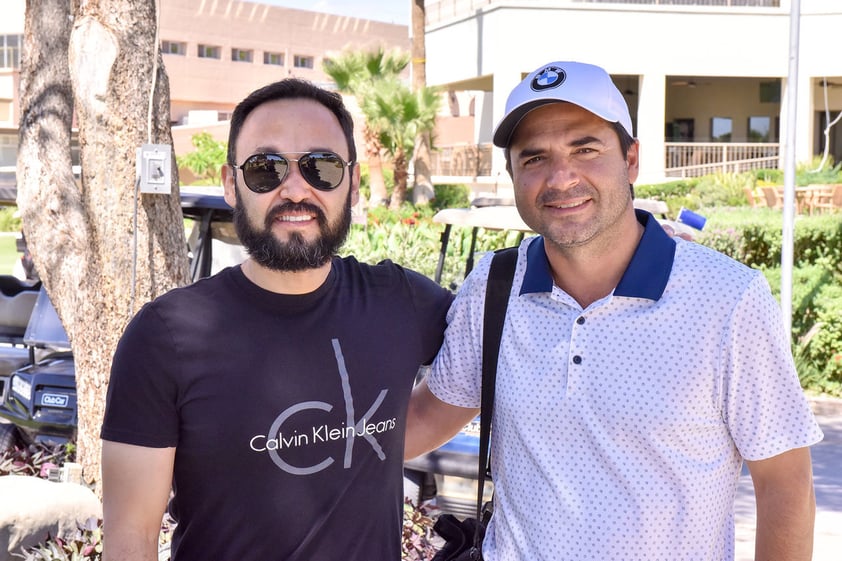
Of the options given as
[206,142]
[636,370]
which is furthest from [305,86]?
[206,142]

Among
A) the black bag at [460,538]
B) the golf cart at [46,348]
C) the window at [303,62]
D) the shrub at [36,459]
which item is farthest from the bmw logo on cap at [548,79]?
the window at [303,62]

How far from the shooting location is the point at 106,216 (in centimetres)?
509

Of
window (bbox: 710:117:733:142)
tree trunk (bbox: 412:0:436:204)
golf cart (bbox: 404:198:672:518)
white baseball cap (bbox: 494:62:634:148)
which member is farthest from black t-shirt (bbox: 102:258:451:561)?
window (bbox: 710:117:733:142)

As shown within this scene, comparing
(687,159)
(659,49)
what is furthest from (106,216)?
(687,159)

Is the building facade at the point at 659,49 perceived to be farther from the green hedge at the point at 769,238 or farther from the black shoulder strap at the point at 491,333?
the black shoulder strap at the point at 491,333

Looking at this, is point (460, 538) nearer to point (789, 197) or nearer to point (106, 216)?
point (106, 216)

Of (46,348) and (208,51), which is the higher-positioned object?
(208,51)

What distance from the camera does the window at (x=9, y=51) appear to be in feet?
176

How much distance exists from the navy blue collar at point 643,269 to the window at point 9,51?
185 ft

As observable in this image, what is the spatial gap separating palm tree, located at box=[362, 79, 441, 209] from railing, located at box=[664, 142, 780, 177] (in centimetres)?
1034

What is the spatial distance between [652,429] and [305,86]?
46.1 inches

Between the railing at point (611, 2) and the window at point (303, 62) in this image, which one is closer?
the railing at point (611, 2)

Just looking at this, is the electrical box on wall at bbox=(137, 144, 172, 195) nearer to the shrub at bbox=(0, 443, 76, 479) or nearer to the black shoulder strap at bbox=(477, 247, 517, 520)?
the shrub at bbox=(0, 443, 76, 479)

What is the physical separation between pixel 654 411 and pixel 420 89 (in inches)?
892
